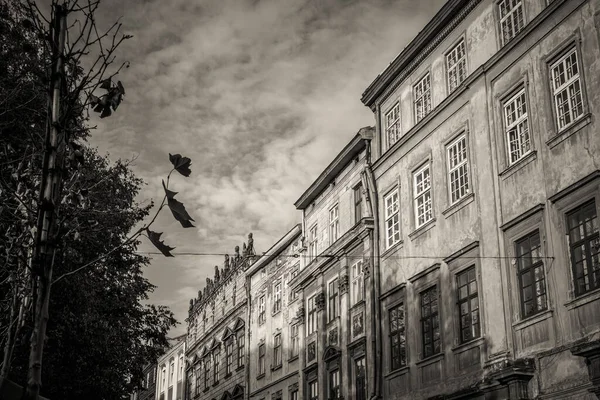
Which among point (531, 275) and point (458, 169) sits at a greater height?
point (458, 169)

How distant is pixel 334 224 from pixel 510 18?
13458mm

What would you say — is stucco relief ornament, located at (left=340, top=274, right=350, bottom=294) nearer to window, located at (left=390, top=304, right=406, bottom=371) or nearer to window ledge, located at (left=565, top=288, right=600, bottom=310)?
window, located at (left=390, top=304, right=406, bottom=371)

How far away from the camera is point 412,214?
2528cm

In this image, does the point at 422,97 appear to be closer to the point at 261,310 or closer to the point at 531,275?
the point at 531,275

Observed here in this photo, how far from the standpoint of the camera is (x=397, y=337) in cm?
2553

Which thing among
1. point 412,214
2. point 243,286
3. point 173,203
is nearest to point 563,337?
point 412,214

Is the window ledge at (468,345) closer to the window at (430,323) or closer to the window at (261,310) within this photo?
the window at (430,323)

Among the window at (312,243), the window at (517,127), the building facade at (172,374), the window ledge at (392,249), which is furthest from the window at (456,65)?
the building facade at (172,374)

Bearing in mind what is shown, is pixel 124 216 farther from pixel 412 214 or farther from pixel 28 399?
pixel 28 399

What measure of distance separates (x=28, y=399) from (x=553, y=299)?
1465 centimetres

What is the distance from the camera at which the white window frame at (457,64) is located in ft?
77.0

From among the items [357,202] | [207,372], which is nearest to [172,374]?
[207,372]

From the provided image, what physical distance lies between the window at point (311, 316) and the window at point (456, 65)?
1243 centimetres

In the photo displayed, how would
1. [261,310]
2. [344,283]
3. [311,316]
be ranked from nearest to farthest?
[344,283] → [311,316] → [261,310]
